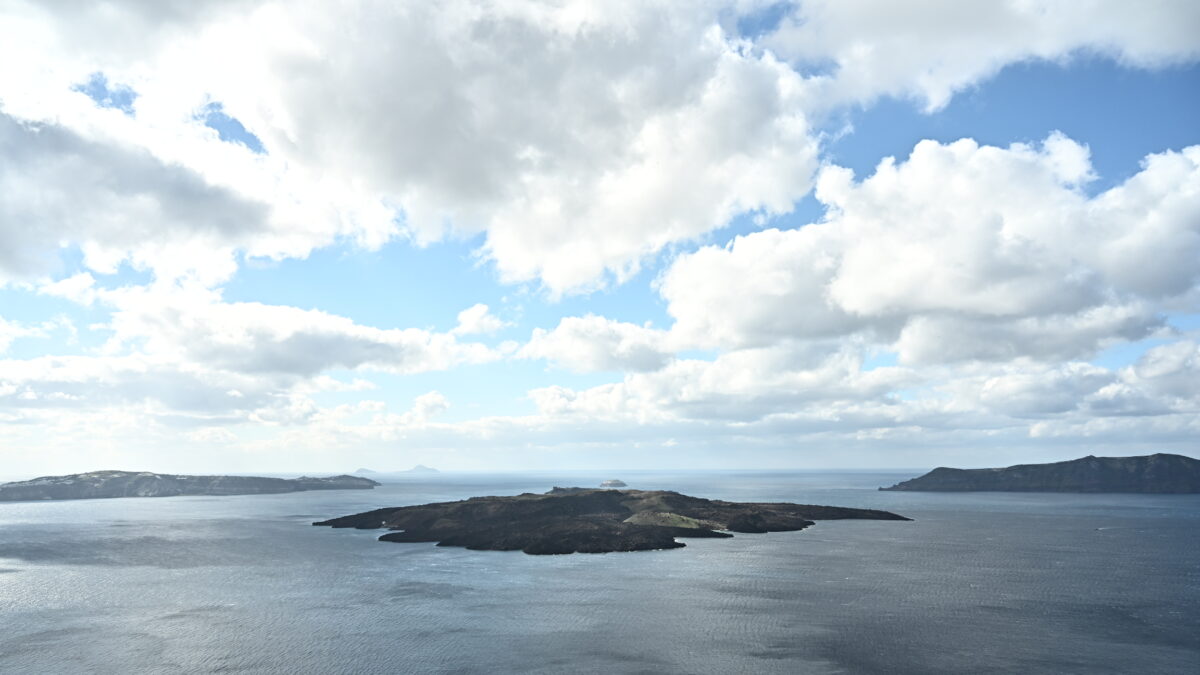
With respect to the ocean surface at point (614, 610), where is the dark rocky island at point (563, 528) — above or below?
above

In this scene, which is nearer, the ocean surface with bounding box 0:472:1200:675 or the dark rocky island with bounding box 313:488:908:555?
the ocean surface with bounding box 0:472:1200:675

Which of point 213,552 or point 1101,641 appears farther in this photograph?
point 213,552

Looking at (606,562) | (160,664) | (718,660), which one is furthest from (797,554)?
(160,664)

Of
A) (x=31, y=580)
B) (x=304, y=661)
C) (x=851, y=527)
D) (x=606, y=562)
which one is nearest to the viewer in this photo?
(x=304, y=661)

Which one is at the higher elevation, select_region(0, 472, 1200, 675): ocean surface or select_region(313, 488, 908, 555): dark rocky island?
select_region(313, 488, 908, 555): dark rocky island

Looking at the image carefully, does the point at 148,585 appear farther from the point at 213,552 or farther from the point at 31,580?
the point at 213,552

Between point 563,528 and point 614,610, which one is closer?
point 614,610

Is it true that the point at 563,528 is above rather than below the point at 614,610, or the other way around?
above

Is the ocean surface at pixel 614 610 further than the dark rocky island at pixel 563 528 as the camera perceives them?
No
